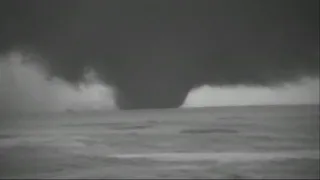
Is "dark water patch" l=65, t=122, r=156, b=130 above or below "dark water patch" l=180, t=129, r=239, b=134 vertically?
above

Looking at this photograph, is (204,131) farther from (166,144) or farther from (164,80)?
(164,80)

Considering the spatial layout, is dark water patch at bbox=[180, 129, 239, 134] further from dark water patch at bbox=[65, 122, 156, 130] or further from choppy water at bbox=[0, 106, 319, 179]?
dark water patch at bbox=[65, 122, 156, 130]

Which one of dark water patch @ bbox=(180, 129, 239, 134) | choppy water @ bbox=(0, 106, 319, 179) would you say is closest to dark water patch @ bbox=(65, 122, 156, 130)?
choppy water @ bbox=(0, 106, 319, 179)

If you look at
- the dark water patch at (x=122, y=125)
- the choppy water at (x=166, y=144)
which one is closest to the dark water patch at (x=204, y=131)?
the choppy water at (x=166, y=144)

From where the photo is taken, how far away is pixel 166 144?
1.64 meters

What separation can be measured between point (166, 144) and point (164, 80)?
0.25 meters

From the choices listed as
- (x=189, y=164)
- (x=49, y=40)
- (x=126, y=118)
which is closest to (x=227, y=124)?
(x=189, y=164)

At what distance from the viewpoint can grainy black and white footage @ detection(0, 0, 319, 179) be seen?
1.60 meters

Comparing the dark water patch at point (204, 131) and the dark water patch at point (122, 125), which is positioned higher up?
the dark water patch at point (122, 125)

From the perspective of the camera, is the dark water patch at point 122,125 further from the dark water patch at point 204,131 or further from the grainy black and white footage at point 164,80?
the dark water patch at point 204,131

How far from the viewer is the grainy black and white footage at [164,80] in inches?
62.9

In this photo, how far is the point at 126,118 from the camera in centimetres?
167

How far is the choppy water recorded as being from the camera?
158 cm

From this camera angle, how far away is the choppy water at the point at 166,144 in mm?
1578
